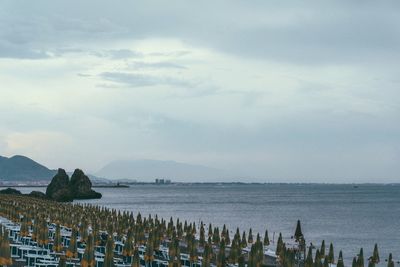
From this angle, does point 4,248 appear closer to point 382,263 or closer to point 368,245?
point 382,263

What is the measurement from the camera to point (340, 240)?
93.0 m

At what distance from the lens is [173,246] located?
134 feet

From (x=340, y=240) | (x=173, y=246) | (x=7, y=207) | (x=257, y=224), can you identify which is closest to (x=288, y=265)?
(x=173, y=246)

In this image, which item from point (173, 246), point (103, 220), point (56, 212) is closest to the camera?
point (173, 246)

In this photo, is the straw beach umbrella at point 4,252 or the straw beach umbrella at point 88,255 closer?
the straw beach umbrella at point 4,252

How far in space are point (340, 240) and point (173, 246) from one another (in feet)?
187

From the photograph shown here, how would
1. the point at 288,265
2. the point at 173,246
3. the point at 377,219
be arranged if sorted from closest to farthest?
the point at 288,265, the point at 173,246, the point at 377,219

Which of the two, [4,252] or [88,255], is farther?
[88,255]

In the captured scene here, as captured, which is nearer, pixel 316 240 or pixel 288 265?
pixel 288 265

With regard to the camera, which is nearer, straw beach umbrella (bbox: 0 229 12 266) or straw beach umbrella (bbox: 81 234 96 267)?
straw beach umbrella (bbox: 0 229 12 266)

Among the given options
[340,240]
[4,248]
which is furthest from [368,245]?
[4,248]

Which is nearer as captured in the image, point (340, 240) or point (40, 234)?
point (40, 234)

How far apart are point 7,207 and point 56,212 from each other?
9.09m

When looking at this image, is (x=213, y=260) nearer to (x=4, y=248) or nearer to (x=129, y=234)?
(x=129, y=234)
